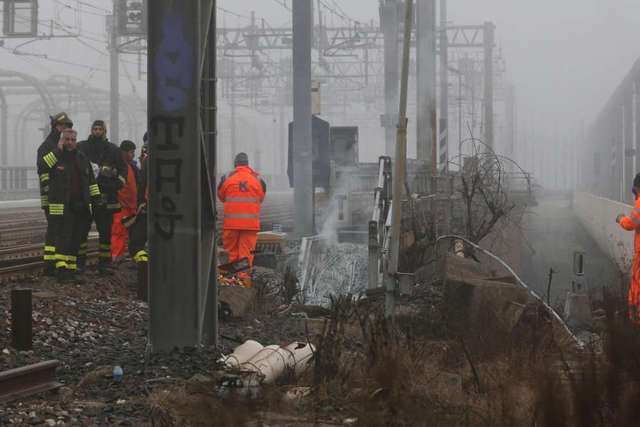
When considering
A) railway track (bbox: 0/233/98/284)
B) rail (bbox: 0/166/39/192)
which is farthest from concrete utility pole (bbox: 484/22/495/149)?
railway track (bbox: 0/233/98/284)

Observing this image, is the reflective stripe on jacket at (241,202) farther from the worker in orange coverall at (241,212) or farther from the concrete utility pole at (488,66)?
the concrete utility pole at (488,66)

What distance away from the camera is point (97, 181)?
489 inches

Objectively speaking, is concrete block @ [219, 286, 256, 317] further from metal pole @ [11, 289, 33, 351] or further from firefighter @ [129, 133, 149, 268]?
metal pole @ [11, 289, 33, 351]

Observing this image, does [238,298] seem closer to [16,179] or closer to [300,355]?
[300,355]

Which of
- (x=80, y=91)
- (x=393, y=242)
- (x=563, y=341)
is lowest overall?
(x=563, y=341)

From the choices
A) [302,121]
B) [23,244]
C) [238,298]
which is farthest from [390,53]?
[238,298]

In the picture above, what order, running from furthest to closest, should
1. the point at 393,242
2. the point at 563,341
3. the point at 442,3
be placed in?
the point at 442,3 < the point at 393,242 < the point at 563,341

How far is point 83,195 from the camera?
11.4 meters

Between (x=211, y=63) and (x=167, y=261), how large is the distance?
5.60 feet

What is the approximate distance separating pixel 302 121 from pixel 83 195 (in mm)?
6707

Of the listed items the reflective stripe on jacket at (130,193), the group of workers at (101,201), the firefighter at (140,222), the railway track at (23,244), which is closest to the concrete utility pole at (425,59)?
the railway track at (23,244)

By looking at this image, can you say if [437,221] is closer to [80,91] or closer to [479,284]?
[479,284]

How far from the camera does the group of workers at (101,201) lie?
11250 mm

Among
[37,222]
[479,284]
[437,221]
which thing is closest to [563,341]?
[479,284]
